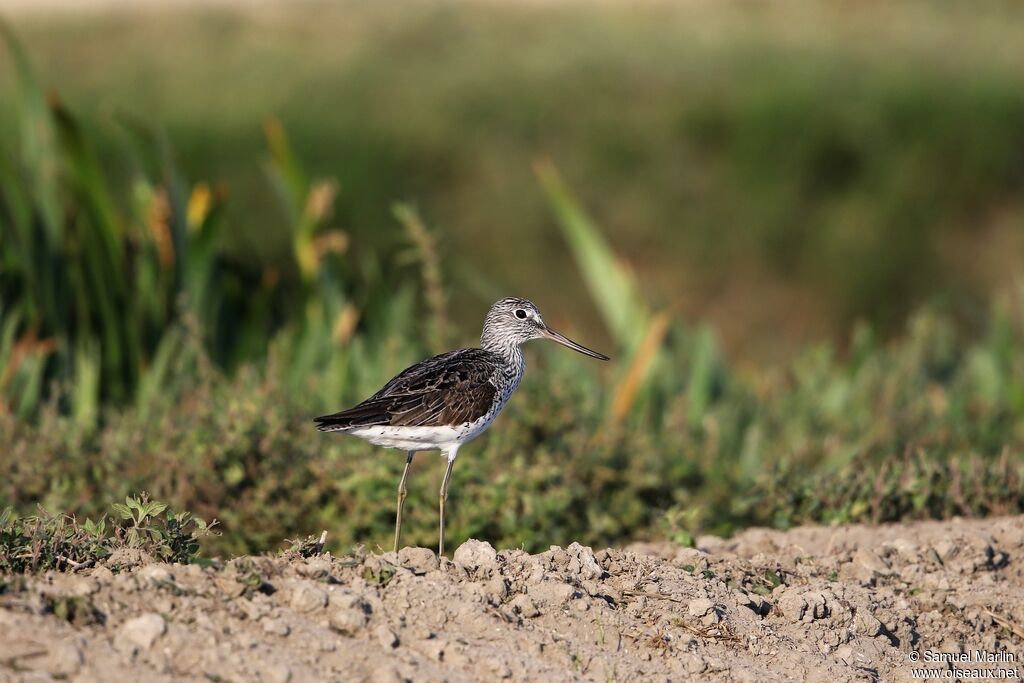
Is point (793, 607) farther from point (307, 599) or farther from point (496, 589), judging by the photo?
point (307, 599)

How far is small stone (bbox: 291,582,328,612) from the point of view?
4.16m

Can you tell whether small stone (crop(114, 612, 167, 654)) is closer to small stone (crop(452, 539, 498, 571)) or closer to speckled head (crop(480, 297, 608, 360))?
small stone (crop(452, 539, 498, 571))

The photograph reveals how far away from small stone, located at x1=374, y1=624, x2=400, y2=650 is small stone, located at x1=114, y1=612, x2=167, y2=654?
0.63 meters

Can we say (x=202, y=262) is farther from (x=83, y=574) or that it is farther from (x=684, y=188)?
(x=684, y=188)

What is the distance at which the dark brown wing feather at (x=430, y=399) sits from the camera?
5.31 m

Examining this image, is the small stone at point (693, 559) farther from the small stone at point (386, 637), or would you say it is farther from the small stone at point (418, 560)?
the small stone at point (386, 637)

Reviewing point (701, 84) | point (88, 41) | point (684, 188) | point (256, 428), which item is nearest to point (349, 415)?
point (256, 428)

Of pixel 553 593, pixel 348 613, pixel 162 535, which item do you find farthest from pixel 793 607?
pixel 162 535

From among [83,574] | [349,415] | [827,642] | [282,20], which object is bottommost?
[827,642]

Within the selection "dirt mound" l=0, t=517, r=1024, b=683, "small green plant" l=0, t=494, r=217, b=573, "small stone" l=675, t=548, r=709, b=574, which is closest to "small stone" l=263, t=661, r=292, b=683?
"dirt mound" l=0, t=517, r=1024, b=683

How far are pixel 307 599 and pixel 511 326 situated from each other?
92.1 inches

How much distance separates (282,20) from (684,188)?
6.97 metres

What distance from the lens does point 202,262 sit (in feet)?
27.8

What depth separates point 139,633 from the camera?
386cm
